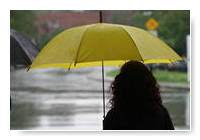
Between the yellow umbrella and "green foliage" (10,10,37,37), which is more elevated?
"green foliage" (10,10,37,37)

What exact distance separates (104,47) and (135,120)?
63 centimetres

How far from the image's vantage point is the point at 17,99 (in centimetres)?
1375

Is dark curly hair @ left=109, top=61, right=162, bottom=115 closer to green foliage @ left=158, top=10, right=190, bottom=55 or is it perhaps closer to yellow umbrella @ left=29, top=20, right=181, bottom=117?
yellow umbrella @ left=29, top=20, right=181, bottom=117

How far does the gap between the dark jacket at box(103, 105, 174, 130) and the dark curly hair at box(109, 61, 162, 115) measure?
4 centimetres

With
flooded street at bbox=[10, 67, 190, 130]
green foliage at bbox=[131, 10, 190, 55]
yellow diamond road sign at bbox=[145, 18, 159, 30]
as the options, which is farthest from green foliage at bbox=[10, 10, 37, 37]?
yellow diamond road sign at bbox=[145, 18, 159, 30]

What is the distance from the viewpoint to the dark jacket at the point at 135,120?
2520 mm

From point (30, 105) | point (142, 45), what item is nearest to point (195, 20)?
point (142, 45)

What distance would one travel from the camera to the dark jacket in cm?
252

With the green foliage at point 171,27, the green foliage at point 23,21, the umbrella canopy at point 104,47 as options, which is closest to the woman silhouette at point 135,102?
the umbrella canopy at point 104,47

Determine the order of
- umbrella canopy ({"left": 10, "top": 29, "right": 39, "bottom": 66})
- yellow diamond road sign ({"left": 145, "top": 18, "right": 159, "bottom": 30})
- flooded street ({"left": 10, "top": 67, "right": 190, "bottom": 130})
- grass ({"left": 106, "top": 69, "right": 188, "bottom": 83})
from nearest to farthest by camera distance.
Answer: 1. umbrella canopy ({"left": 10, "top": 29, "right": 39, "bottom": 66})
2. flooded street ({"left": 10, "top": 67, "right": 190, "bottom": 130})
3. grass ({"left": 106, "top": 69, "right": 188, "bottom": 83})
4. yellow diamond road sign ({"left": 145, "top": 18, "right": 159, "bottom": 30})

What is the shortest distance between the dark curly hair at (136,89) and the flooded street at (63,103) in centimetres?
612

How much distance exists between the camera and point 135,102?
2.49 meters
